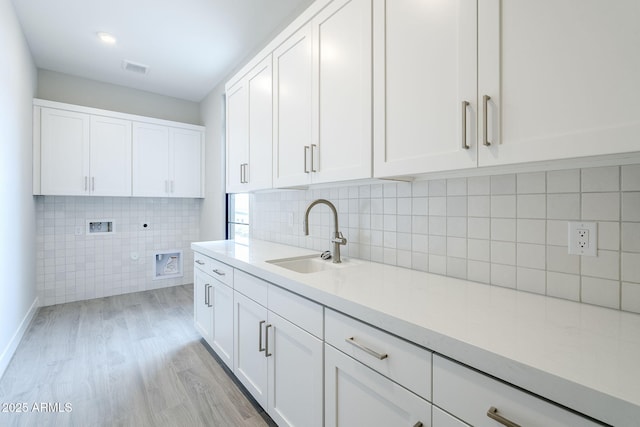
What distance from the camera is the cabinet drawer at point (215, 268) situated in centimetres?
196

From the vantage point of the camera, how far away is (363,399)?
100 cm

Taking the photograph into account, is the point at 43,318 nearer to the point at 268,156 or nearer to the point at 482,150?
the point at 268,156

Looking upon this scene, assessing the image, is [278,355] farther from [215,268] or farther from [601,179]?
[601,179]

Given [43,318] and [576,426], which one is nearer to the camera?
[576,426]

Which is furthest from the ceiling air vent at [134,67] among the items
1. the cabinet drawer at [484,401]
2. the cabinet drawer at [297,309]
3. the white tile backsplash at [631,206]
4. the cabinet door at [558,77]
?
the white tile backsplash at [631,206]

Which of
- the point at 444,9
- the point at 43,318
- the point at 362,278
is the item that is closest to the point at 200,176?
the point at 43,318

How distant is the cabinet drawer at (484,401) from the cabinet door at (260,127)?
63.6 inches

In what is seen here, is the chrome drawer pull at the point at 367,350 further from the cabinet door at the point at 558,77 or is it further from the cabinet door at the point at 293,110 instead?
the cabinet door at the point at 293,110

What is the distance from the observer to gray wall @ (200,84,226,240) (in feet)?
12.5

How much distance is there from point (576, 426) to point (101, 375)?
8.68ft

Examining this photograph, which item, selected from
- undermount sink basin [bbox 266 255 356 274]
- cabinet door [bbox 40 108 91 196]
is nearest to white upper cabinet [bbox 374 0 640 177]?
undermount sink basin [bbox 266 255 356 274]

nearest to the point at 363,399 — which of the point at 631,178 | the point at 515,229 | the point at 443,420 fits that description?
the point at 443,420

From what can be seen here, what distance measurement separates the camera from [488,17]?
3.06ft

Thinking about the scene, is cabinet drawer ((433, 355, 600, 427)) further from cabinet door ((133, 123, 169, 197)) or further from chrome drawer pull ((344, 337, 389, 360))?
cabinet door ((133, 123, 169, 197))
